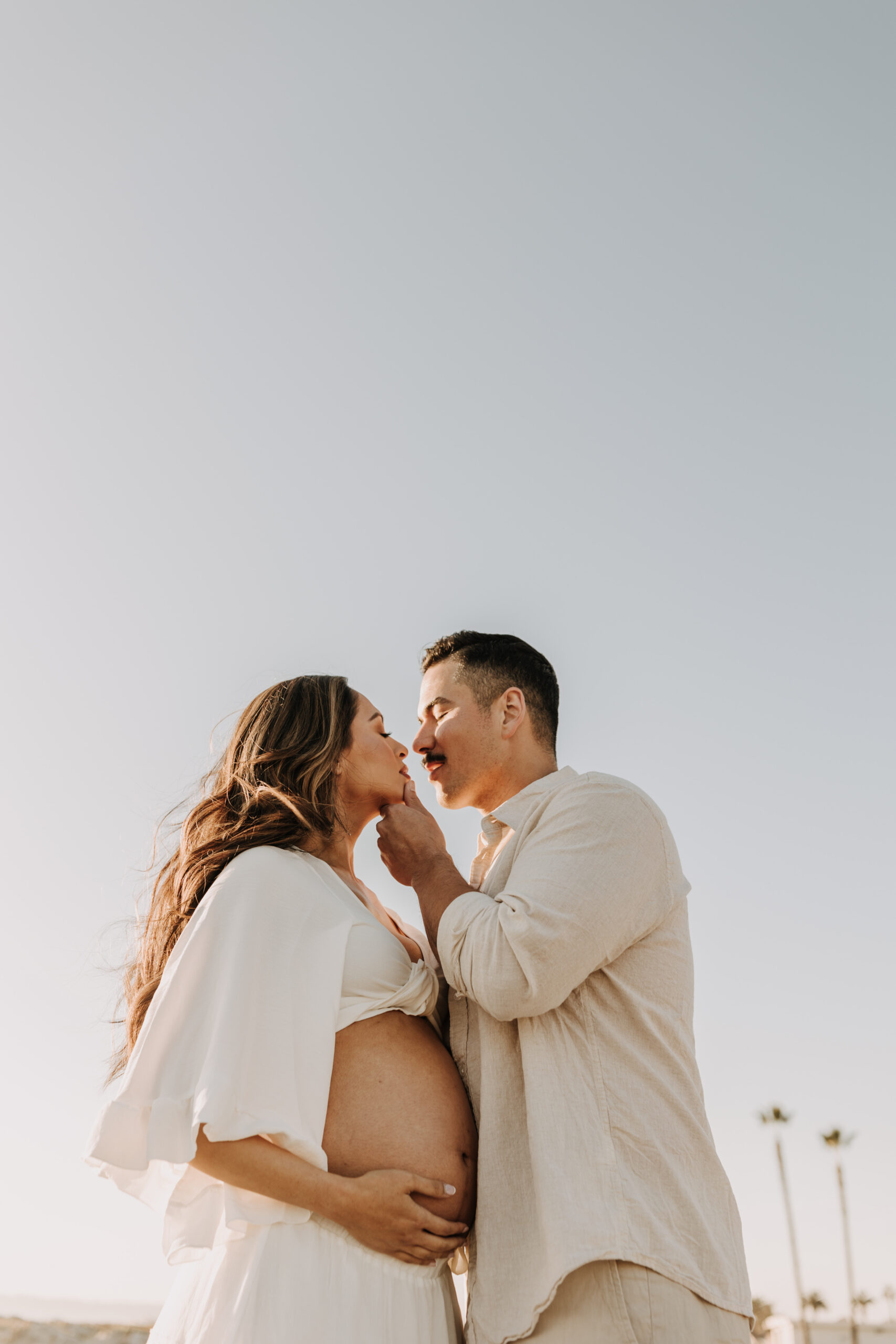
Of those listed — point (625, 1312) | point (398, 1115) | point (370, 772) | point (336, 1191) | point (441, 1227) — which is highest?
point (370, 772)

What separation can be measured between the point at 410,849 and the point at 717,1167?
4.84 feet

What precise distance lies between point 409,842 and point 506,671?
47.4 inches

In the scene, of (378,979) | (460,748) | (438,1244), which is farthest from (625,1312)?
(460,748)

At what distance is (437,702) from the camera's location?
4.75 meters

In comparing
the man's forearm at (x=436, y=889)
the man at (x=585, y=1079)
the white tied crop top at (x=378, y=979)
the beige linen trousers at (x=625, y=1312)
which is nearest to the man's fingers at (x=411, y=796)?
the man at (x=585, y=1079)

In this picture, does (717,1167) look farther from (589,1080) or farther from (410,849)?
(410,849)

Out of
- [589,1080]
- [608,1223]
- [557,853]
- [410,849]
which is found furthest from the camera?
[410,849]

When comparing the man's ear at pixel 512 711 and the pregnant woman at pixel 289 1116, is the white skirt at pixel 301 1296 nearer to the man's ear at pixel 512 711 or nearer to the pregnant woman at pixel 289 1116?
the pregnant woman at pixel 289 1116

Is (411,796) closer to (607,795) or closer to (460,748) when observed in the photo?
(460,748)

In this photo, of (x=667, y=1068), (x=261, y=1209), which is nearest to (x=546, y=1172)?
(x=667, y=1068)

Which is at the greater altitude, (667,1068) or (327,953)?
(327,953)

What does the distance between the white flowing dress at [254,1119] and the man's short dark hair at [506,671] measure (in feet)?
5.34

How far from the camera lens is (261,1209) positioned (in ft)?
9.53

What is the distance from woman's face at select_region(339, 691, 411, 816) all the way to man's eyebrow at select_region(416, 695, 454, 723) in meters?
0.47
